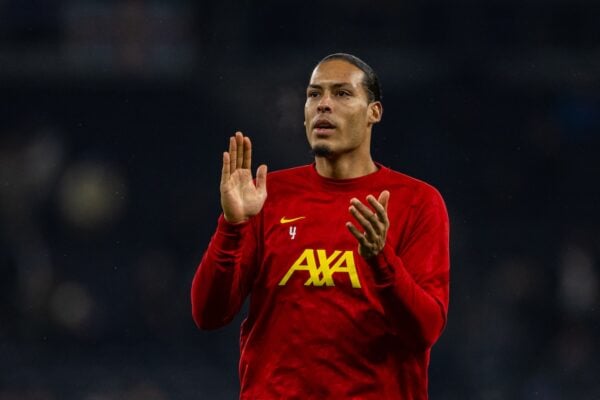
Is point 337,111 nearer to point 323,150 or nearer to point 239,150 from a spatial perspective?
point 323,150

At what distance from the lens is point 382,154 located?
43.5ft

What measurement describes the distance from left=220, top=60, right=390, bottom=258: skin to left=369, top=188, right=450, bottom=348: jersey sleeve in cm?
19

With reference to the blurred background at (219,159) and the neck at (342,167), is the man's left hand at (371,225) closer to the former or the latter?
the neck at (342,167)

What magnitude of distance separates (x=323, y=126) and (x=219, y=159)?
9907mm

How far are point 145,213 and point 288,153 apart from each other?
1.69m

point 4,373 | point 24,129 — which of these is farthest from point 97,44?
point 4,373

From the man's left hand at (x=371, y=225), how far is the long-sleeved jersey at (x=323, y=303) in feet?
0.62

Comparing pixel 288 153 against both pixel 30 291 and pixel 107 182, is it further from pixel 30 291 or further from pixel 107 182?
pixel 30 291

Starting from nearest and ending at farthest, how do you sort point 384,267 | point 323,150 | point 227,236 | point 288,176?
point 384,267, point 227,236, point 323,150, point 288,176

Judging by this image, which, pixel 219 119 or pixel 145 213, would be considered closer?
pixel 145 213

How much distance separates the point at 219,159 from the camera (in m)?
14.1

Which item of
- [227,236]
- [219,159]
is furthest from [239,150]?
[219,159]

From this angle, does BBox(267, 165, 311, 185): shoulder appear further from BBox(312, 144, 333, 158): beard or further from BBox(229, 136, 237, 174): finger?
BBox(229, 136, 237, 174): finger

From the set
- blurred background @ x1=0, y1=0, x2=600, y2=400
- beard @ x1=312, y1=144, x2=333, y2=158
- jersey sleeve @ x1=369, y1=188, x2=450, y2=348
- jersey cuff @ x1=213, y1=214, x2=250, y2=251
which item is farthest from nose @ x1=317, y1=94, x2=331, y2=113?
blurred background @ x1=0, y1=0, x2=600, y2=400
